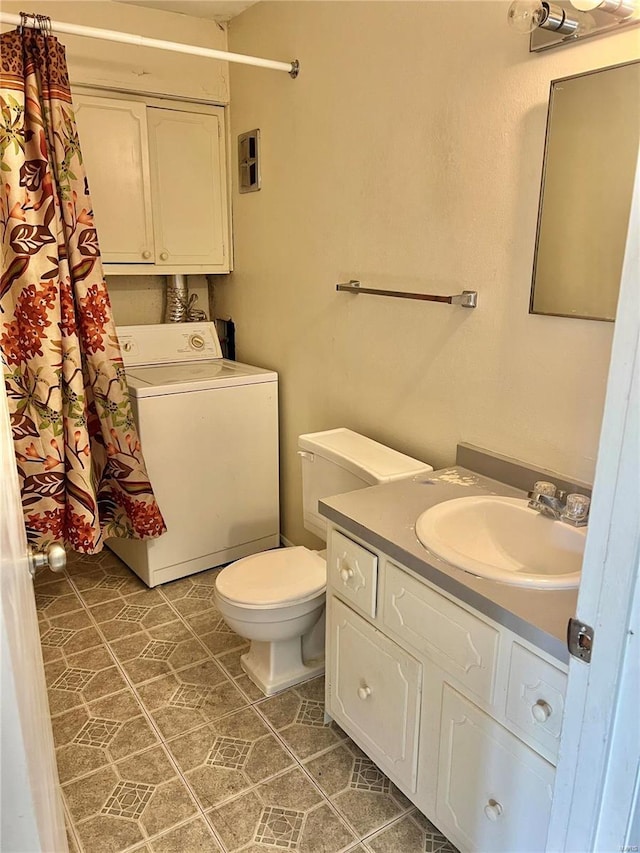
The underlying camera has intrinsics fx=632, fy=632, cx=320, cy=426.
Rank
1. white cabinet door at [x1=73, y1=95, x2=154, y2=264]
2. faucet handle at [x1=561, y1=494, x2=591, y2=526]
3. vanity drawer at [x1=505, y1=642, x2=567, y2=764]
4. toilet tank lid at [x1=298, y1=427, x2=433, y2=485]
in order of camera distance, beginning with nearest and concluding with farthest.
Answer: vanity drawer at [x1=505, y1=642, x2=567, y2=764], faucet handle at [x1=561, y1=494, x2=591, y2=526], toilet tank lid at [x1=298, y1=427, x2=433, y2=485], white cabinet door at [x1=73, y1=95, x2=154, y2=264]

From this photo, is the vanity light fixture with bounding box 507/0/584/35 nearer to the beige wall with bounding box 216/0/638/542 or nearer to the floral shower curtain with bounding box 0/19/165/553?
the beige wall with bounding box 216/0/638/542

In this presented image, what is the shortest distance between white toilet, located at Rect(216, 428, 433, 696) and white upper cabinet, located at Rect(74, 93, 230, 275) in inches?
49.6

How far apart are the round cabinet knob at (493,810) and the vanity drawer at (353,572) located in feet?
1.54

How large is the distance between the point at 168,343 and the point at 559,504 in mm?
2076

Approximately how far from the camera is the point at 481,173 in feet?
5.75

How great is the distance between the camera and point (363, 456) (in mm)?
2080

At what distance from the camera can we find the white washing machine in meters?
2.60

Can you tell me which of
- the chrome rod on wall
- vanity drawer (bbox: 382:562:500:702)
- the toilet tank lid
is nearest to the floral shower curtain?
the toilet tank lid

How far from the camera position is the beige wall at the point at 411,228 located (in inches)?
64.0

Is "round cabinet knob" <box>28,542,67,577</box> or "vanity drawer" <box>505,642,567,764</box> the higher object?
"round cabinet knob" <box>28,542,67,577</box>

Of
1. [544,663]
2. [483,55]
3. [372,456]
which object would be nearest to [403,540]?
[544,663]

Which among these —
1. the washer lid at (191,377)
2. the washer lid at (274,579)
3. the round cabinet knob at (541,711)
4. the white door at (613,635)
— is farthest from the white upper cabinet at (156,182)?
the white door at (613,635)

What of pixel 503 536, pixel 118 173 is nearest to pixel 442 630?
pixel 503 536

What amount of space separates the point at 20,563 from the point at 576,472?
1.30 m
